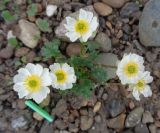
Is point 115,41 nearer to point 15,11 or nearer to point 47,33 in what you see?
point 47,33

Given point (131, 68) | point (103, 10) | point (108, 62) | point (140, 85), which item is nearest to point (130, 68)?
point (131, 68)

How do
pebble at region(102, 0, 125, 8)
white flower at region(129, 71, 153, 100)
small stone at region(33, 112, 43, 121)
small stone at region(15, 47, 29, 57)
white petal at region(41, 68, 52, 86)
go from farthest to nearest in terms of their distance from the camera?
1. pebble at region(102, 0, 125, 8)
2. small stone at region(15, 47, 29, 57)
3. small stone at region(33, 112, 43, 121)
4. white flower at region(129, 71, 153, 100)
5. white petal at region(41, 68, 52, 86)

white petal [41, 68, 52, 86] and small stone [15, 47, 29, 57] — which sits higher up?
white petal [41, 68, 52, 86]

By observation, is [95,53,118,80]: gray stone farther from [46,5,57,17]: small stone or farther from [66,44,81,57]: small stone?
[46,5,57,17]: small stone

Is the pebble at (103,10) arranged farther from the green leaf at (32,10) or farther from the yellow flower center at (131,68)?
the yellow flower center at (131,68)

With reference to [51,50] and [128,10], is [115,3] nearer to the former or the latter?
[128,10]

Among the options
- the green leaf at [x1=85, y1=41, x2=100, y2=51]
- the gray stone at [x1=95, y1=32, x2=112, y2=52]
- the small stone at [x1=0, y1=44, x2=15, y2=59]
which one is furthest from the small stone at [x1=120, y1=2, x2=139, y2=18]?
the small stone at [x1=0, y1=44, x2=15, y2=59]
